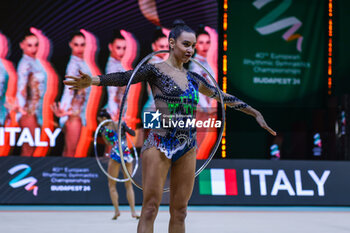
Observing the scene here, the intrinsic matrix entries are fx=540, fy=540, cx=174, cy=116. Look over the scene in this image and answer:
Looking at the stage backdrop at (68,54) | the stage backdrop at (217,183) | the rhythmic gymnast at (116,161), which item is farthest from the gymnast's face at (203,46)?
the rhythmic gymnast at (116,161)

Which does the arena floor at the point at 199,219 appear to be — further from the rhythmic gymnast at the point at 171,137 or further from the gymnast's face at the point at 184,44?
the gymnast's face at the point at 184,44

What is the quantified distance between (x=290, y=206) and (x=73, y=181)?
515cm

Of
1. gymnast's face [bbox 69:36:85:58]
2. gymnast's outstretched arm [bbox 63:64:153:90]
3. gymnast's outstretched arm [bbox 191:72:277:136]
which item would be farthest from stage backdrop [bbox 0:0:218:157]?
gymnast's outstretched arm [bbox 63:64:153:90]

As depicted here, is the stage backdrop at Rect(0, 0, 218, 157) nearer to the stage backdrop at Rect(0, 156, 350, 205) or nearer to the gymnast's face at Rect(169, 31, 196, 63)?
the stage backdrop at Rect(0, 156, 350, 205)

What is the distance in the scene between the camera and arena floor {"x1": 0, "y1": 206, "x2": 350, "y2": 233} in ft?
27.0

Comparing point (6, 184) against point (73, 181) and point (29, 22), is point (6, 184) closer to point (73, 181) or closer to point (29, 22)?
point (73, 181)

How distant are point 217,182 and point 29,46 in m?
5.94

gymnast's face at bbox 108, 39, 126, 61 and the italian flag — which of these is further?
gymnast's face at bbox 108, 39, 126, 61

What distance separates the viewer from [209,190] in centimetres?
1275

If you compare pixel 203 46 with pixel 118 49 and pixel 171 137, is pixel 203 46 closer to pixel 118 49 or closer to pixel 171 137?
pixel 118 49

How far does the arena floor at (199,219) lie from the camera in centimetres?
822

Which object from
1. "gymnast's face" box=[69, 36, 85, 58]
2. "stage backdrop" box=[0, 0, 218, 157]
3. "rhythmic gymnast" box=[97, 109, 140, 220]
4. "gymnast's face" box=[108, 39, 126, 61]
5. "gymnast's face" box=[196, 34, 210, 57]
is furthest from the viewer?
"gymnast's face" box=[196, 34, 210, 57]

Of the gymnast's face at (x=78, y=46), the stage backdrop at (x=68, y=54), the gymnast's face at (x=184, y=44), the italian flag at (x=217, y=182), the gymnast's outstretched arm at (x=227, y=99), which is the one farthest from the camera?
the gymnast's face at (x=78, y=46)

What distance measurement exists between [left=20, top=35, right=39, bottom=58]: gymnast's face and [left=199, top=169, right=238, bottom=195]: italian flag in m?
5.37
